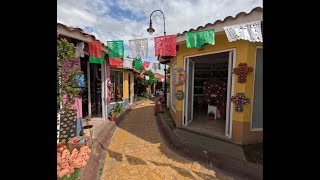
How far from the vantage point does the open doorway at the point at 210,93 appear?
5.40 metres

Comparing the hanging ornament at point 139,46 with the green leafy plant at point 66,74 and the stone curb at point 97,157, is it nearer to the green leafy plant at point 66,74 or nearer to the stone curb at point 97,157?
the green leafy plant at point 66,74

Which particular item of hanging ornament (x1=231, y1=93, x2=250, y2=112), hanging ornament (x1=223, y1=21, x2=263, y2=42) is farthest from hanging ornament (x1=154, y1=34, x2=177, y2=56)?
hanging ornament (x1=231, y1=93, x2=250, y2=112)

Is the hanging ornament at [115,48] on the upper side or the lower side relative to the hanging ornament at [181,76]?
upper

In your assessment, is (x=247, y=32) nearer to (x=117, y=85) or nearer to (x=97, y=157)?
(x=97, y=157)

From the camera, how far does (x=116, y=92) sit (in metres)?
9.47

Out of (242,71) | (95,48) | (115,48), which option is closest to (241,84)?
(242,71)

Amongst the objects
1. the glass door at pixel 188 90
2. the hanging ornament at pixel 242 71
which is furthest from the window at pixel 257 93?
the glass door at pixel 188 90

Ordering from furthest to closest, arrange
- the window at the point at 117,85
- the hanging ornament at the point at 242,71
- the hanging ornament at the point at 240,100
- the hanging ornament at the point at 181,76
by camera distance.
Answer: the window at the point at 117,85, the hanging ornament at the point at 181,76, the hanging ornament at the point at 240,100, the hanging ornament at the point at 242,71

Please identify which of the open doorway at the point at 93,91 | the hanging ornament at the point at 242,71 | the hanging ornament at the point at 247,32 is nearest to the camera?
the hanging ornament at the point at 247,32

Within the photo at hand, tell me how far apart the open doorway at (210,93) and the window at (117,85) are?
4586 mm

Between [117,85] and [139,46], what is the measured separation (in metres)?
4.98
